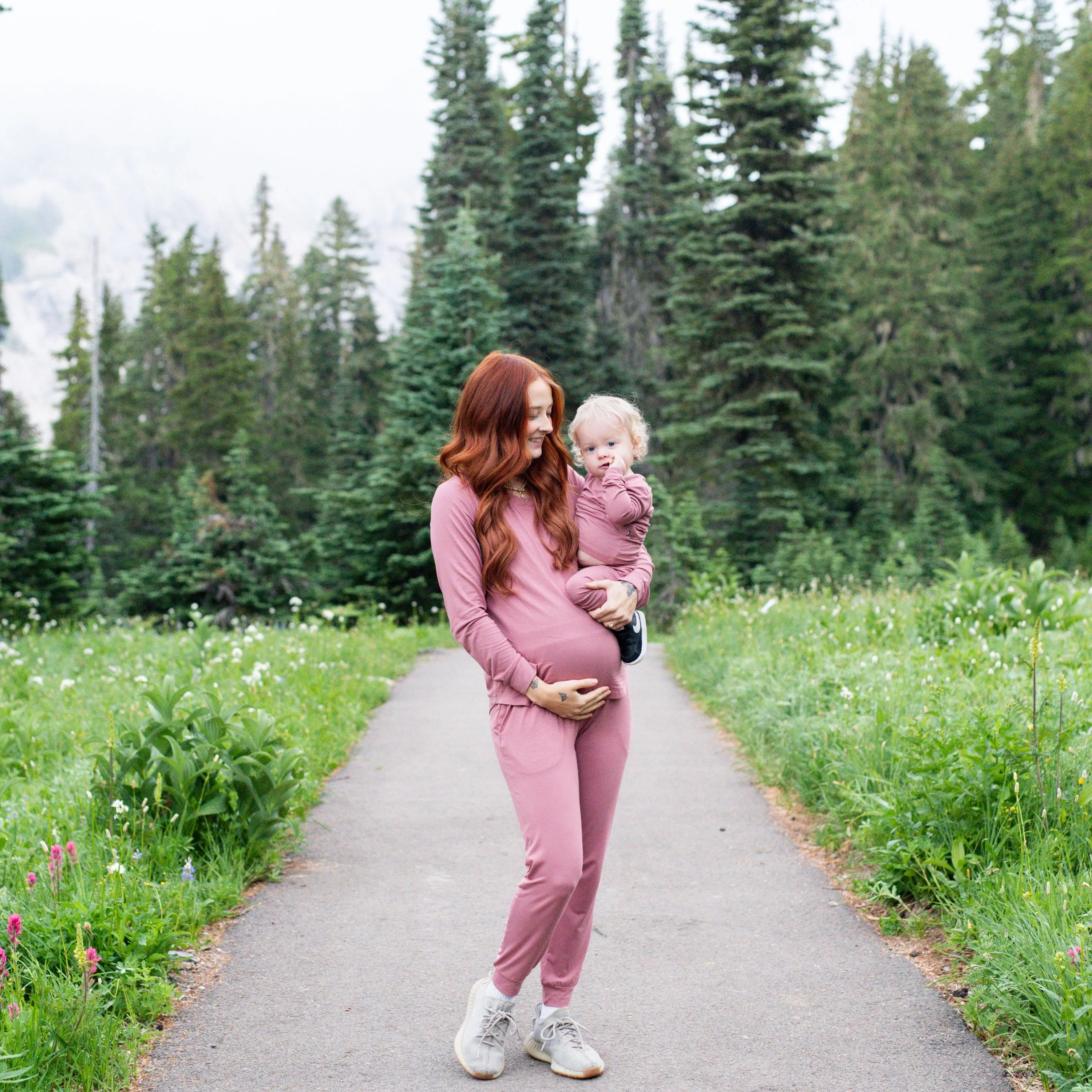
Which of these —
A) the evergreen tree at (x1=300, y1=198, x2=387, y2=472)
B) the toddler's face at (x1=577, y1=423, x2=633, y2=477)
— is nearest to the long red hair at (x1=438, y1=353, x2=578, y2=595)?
the toddler's face at (x1=577, y1=423, x2=633, y2=477)

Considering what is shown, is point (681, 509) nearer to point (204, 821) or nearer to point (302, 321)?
point (204, 821)

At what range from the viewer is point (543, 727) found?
128 inches

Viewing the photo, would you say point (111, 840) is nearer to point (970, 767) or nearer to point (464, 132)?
point (970, 767)

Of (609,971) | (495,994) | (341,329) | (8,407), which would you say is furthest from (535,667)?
(341,329)

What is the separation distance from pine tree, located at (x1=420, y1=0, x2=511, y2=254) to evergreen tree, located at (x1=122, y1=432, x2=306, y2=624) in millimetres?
10710

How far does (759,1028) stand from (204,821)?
2715mm

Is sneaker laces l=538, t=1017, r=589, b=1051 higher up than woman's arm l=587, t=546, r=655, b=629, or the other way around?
woman's arm l=587, t=546, r=655, b=629

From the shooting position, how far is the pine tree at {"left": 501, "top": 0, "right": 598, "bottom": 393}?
35.3 metres

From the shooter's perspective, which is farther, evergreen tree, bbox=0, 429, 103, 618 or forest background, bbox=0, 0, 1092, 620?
forest background, bbox=0, 0, 1092, 620

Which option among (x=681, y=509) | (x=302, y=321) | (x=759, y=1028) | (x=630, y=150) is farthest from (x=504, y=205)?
(x=759, y=1028)

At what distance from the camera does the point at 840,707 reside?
6.69m

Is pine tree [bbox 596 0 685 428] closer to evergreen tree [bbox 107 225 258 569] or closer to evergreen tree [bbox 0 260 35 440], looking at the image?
evergreen tree [bbox 107 225 258 569]

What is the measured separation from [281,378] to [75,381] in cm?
1159

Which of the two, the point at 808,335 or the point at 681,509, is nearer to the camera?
the point at 681,509
